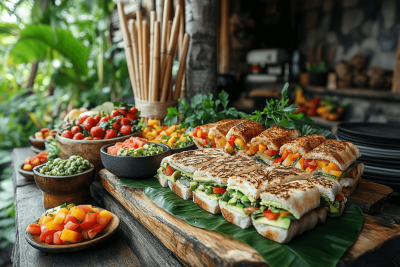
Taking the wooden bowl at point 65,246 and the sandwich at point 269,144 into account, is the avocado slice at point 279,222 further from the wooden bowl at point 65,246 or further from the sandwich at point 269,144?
the wooden bowl at point 65,246

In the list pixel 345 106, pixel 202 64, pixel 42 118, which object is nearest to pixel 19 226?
pixel 202 64

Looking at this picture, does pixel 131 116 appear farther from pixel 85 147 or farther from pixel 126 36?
pixel 126 36

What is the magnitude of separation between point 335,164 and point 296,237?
0.70m

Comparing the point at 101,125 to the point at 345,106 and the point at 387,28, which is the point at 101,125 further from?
the point at 387,28

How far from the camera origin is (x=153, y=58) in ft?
9.62

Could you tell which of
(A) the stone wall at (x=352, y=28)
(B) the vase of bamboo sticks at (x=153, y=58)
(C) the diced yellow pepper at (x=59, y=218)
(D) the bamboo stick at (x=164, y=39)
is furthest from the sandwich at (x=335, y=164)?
(A) the stone wall at (x=352, y=28)

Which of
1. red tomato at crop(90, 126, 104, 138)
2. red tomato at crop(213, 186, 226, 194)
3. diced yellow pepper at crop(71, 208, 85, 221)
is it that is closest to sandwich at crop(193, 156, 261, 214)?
red tomato at crop(213, 186, 226, 194)

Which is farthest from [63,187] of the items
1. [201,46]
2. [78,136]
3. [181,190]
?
[201,46]

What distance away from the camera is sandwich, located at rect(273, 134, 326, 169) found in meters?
1.98

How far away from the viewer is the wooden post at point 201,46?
312 cm

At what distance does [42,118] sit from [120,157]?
531 cm

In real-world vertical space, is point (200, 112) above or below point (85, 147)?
above

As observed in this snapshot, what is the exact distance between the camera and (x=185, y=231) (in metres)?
1.43

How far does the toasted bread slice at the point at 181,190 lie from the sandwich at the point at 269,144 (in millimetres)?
701
